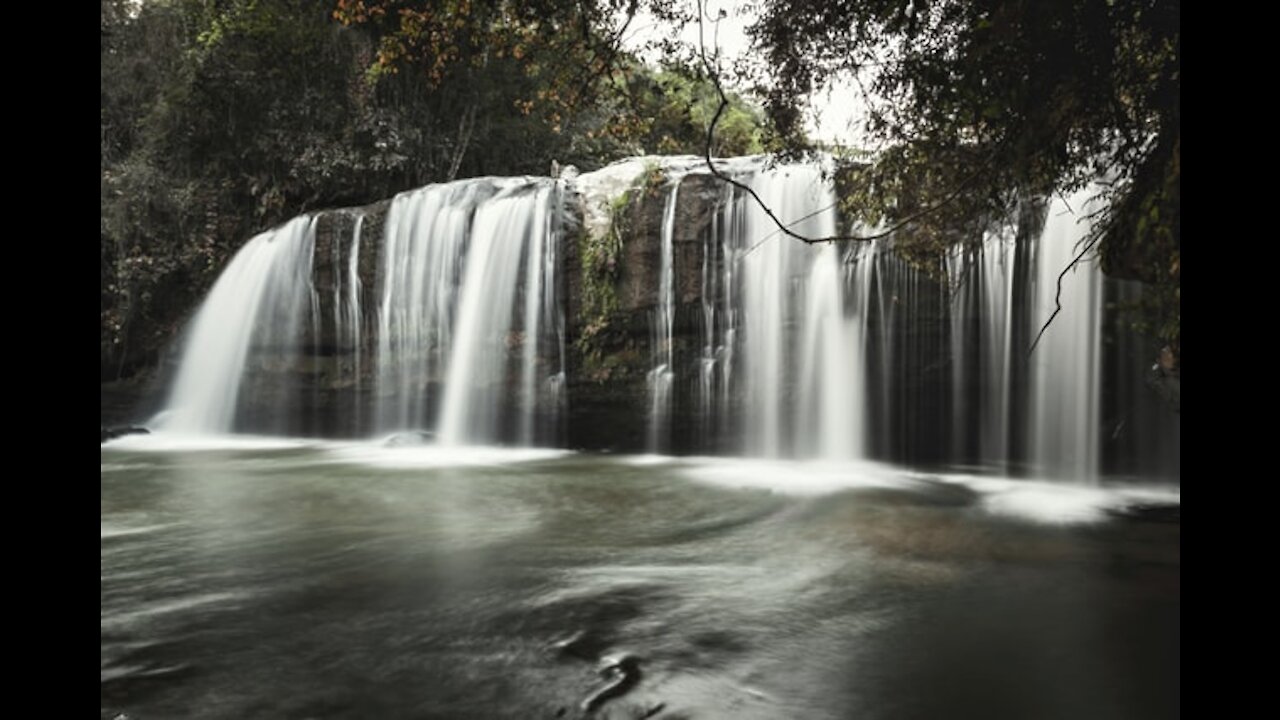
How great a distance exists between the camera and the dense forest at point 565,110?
4012 mm

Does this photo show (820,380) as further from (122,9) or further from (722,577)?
(122,9)

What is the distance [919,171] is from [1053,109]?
4.10 ft

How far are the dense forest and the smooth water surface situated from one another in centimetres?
182

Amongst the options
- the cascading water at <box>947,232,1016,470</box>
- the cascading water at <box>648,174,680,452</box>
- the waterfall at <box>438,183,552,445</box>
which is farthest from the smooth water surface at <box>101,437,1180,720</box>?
the waterfall at <box>438,183,552,445</box>

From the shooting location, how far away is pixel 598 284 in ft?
39.9

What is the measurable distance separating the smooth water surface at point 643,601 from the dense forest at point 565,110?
5.97 feet

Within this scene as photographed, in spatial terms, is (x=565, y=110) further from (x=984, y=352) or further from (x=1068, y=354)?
(x=1068, y=354)

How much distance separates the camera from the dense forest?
4.01 m

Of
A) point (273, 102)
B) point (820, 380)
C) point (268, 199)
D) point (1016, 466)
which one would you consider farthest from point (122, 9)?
point (1016, 466)

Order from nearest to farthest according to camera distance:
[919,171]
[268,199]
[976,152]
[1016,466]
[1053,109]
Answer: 1. [1053,109]
2. [976,152]
3. [919,171]
4. [1016,466]
5. [268,199]

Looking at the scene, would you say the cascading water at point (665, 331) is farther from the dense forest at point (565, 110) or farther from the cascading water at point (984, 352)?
the cascading water at point (984, 352)

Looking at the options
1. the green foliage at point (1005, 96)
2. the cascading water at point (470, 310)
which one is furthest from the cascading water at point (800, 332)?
the green foliage at point (1005, 96)

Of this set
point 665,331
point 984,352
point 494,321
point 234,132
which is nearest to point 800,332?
point 665,331

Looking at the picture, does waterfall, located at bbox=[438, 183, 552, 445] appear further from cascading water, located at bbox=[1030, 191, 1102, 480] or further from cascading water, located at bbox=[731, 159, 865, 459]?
cascading water, located at bbox=[1030, 191, 1102, 480]
